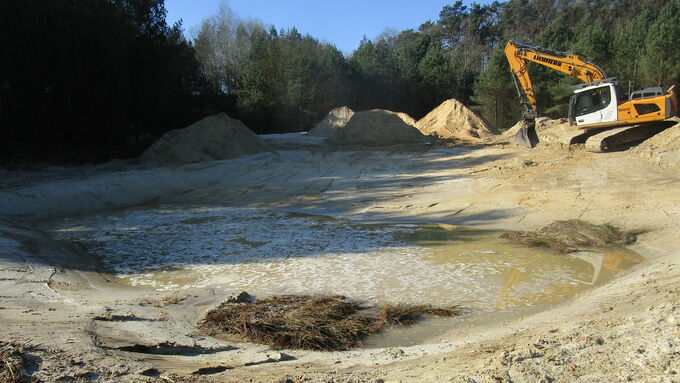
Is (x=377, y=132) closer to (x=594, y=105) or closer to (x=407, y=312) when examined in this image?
(x=594, y=105)

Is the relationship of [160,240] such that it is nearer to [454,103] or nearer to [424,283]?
[424,283]

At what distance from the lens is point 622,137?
14.6 m

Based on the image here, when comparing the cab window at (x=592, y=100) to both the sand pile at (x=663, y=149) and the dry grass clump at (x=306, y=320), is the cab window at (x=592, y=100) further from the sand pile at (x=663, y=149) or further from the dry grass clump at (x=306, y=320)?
the dry grass clump at (x=306, y=320)

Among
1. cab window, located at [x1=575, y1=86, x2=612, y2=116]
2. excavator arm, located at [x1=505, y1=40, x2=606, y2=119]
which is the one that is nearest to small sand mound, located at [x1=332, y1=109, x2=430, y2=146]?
excavator arm, located at [x1=505, y1=40, x2=606, y2=119]

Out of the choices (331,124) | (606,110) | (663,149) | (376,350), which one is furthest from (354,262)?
(331,124)

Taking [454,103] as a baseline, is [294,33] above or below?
above

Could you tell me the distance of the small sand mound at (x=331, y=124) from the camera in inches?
1147

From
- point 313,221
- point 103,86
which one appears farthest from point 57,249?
point 103,86

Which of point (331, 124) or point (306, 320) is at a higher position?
point (331, 124)

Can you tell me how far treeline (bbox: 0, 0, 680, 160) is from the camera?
17.9 meters

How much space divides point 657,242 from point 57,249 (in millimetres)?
9987

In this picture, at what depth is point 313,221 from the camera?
461 inches

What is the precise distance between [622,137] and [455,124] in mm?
12828

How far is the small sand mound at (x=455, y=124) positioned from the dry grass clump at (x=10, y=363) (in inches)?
915
